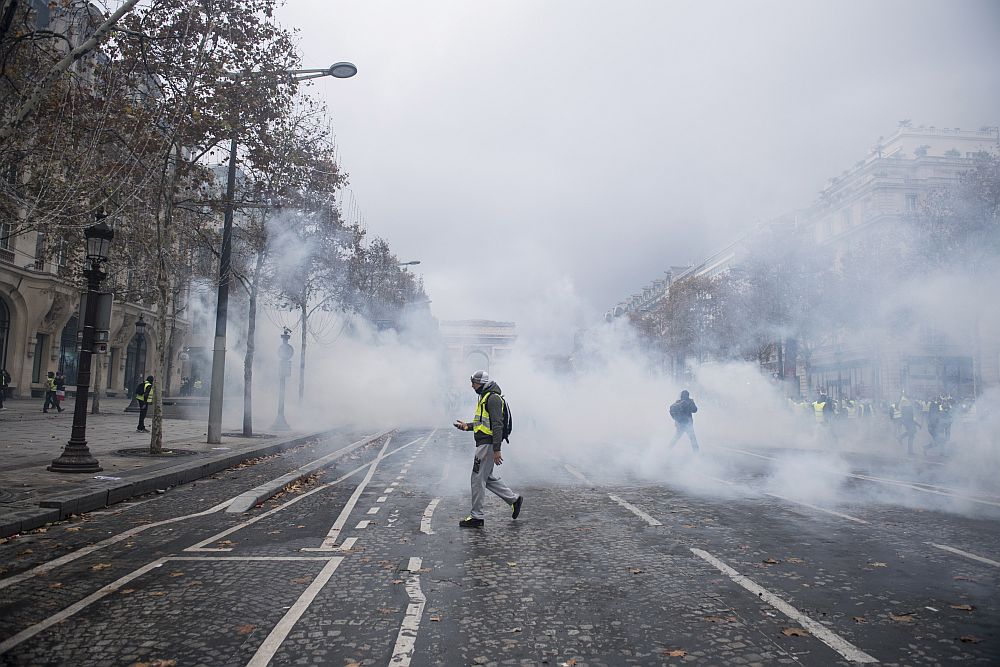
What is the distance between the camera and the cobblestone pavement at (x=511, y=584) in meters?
3.73

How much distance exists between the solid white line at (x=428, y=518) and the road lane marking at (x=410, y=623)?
154 cm

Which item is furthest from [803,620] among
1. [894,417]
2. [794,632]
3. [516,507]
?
[894,417]

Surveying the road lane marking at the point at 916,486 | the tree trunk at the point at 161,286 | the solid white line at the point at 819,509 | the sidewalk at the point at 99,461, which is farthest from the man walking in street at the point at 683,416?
the tree trunk at the point at 161,286

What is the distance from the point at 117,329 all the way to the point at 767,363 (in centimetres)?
3645

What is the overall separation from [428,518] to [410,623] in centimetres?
364

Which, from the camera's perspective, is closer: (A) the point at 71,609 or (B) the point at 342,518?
(A) the point at 71,609

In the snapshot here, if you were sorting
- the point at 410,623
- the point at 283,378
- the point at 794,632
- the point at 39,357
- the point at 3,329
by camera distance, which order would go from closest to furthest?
the point at 794,632 → the point at 410,623 → the point at 283,378 → the point at 3,329 → the point at 39,357

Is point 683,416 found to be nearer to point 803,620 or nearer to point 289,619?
point 803,620

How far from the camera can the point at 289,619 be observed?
13.7 feet

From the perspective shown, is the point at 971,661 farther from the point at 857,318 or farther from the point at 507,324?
the point at 507,324

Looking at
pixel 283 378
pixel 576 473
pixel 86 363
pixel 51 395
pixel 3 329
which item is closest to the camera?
pixel 86 363

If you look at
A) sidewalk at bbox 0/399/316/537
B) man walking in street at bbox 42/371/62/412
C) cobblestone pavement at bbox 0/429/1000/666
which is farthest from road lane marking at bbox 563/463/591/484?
man walking in street at bbox 42/371/62/412

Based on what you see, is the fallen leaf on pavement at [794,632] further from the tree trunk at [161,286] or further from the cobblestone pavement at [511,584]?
the tree trunk at [161,286]

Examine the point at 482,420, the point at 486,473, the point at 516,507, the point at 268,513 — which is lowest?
the point at 268,513
